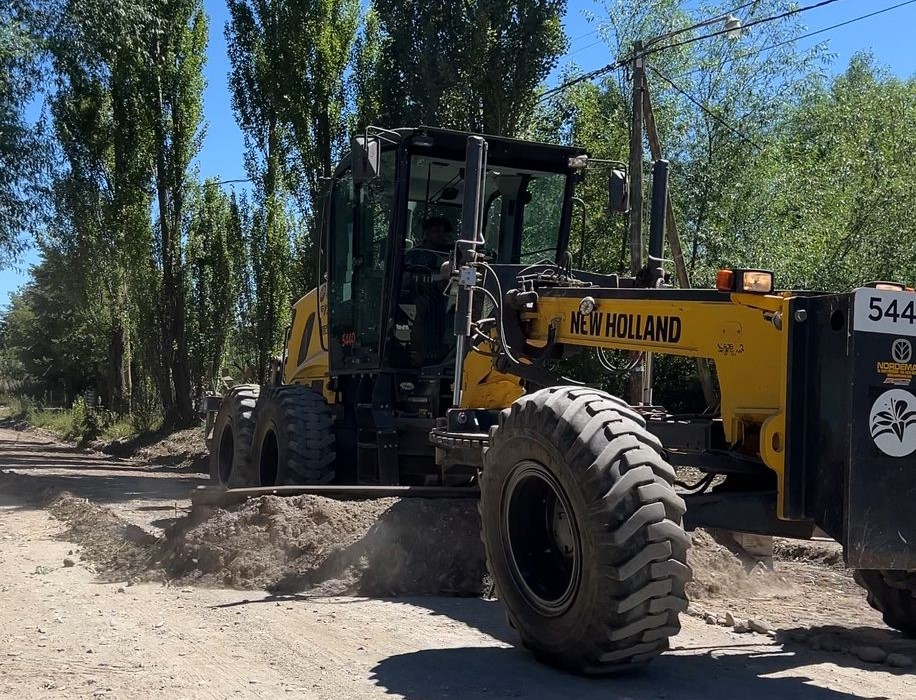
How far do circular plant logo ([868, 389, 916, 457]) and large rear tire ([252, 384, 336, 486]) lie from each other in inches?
220

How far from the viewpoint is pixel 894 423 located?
4.45 metres

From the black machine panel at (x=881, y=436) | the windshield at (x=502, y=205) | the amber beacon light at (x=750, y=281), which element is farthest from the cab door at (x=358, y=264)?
the black machine panel at (x=881, y=436)

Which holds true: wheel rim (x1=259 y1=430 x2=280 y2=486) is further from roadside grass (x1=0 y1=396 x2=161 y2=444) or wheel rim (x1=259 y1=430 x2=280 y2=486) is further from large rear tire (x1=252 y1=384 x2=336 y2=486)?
roadside grass (x1=0 y1=396 x2=161 y2=444)

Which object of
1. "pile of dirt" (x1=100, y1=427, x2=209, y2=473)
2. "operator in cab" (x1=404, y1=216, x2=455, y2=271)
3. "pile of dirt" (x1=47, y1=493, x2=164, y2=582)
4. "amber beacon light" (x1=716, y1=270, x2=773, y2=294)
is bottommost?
"pile of dirt" (x1=100, y1=427, x2=209, y2=473)

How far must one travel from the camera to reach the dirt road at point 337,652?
478 centimetres

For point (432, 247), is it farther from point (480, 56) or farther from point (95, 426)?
point (95, 426)

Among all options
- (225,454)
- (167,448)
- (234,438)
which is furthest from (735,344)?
(167,448)

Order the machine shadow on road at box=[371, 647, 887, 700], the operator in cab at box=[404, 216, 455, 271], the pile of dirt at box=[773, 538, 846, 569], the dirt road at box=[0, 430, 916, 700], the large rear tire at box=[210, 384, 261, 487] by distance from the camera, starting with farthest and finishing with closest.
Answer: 1. the large rear tire at box=[210, 384, 261, 487]
2. the operator in cab at box=[404, 216, 455, 271]
3. the pile of dirt at box=[773, 538, 846, 569]
4. the dirt road at box=[0, 430, 916, 700]
5. the machine shadow on road at box=[371, 647, 887, 700]

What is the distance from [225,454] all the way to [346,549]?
4957 millimetres

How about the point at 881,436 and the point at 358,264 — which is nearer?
the point at 881,436

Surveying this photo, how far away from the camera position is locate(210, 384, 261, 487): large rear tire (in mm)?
10445

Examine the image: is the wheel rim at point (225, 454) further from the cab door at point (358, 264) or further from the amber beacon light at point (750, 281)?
the amber beacon light at point (750, 281)

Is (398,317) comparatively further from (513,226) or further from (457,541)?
(457,541)

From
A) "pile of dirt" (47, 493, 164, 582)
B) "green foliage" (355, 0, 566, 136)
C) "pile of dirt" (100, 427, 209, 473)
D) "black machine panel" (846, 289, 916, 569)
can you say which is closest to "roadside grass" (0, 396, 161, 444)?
"pile of dirt" (100, 427, 209, 473)
